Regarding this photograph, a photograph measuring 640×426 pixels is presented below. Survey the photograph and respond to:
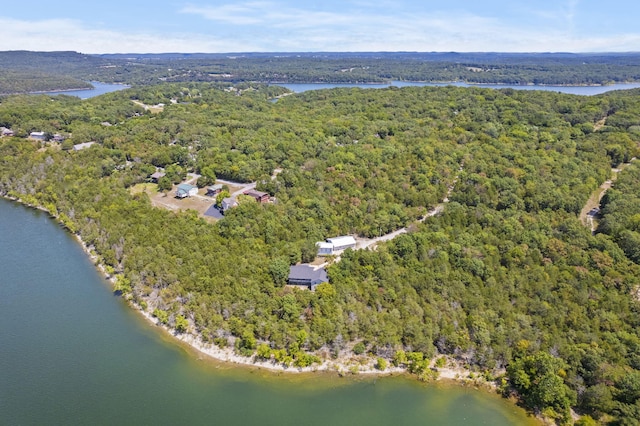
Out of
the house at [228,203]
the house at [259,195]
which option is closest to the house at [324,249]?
the house at [259,195]

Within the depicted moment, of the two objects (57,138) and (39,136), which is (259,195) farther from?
(39,136)

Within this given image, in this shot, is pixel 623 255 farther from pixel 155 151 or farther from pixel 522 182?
pixel 155 151

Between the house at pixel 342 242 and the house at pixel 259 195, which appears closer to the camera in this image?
the house at pixel 342 242

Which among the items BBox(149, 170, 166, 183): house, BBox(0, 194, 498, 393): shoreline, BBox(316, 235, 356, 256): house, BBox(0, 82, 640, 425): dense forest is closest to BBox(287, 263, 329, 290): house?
BBox(0, 82, 640, 425): dense forest

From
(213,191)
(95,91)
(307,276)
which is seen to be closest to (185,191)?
(213,191)

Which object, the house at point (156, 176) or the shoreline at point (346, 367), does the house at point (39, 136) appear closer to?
the house at point (156, 176)
